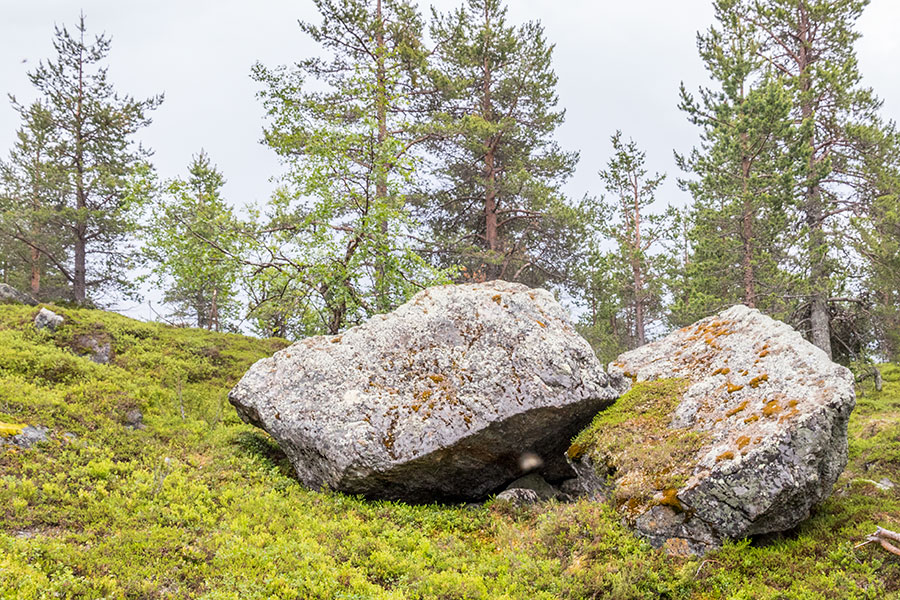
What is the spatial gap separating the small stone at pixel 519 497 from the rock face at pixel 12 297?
1664 centimetres

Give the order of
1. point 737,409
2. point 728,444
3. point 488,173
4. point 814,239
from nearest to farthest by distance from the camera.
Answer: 1. point 728,444
2. point 737,409
3. point 814,239
4. point 488,173

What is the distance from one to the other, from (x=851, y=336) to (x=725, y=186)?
769 cm

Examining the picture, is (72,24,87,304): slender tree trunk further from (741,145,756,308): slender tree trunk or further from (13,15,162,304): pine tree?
(741,145,756,308): slender tree trunk

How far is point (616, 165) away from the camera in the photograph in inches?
926

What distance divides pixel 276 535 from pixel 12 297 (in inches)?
604

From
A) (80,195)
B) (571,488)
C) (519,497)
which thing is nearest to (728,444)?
(571,488)

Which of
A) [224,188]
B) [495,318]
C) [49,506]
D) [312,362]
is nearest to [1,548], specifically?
[49,506]

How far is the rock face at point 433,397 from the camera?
25.1 ft

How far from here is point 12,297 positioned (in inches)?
597

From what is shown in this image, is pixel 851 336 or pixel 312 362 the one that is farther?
pixel 851 336

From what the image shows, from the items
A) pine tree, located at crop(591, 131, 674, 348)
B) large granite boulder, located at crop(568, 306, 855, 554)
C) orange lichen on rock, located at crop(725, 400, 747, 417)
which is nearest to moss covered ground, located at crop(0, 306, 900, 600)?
large granite boulder, located at crop(568, 306, 855, 554)

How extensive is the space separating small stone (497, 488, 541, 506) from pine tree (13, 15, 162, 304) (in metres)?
23.4

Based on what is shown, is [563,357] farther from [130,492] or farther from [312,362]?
[130,492]

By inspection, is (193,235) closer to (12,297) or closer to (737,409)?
(12,297)
